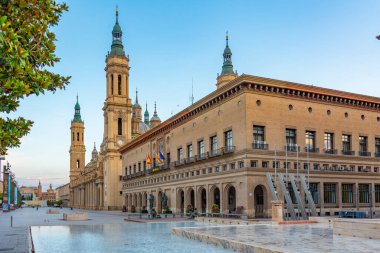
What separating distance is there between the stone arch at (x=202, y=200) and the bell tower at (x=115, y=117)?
45351 mm

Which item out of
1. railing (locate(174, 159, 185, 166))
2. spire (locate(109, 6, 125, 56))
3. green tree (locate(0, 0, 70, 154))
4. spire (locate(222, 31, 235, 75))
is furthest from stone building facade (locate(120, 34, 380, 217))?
spire (locate(109, 6, 125, 56))

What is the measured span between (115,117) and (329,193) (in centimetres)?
6008

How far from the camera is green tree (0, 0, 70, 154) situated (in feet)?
32.6

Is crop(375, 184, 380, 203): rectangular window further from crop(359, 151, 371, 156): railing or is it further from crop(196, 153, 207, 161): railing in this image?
crop(196, 153, 207, 161): railing

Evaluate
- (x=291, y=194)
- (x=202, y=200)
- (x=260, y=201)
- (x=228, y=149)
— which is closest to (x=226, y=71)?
(x=202, y=200)

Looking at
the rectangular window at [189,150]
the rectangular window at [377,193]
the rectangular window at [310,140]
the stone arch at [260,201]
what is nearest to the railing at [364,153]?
the rectangular window at [377,193]

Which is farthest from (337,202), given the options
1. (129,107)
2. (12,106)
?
(129,107)

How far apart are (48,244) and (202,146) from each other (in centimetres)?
3131

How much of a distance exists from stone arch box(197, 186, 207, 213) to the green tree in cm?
4198

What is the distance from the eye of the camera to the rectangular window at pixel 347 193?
47.1 m

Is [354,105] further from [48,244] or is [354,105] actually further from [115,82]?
[115,82]

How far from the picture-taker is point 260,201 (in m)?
44.1

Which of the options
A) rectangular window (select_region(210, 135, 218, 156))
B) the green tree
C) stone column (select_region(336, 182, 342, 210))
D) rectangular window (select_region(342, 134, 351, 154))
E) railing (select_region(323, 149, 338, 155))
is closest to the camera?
the green tree

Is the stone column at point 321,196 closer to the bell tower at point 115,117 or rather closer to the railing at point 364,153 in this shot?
the railing at point 364,153
